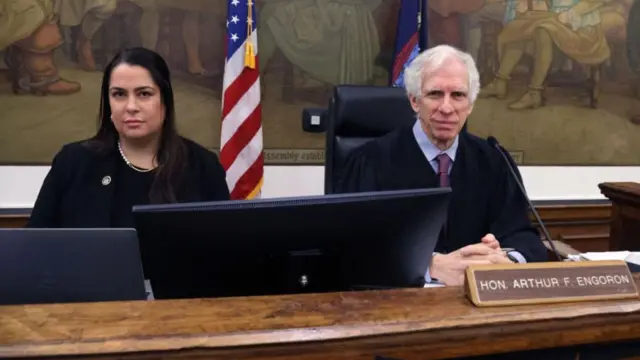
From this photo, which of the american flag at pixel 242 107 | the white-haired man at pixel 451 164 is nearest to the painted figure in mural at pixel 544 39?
the american flag at pixel 242 107

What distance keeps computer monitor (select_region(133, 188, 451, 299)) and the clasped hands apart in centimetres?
42

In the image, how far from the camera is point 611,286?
1.16 meters

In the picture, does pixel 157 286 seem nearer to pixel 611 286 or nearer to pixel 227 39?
pixel 611 286

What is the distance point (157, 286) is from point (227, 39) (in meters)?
2.70

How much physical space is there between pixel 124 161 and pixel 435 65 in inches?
44.9

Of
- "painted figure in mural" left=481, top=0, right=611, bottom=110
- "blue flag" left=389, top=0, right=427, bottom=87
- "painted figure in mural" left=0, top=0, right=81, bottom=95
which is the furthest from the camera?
"painted figure in mural" left=481, top=0, right=611, bottom=110

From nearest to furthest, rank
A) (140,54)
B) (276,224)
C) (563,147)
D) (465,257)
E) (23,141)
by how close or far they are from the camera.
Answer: (276,224)
(465,257)
(140,54)
(23,141)
(563,147)

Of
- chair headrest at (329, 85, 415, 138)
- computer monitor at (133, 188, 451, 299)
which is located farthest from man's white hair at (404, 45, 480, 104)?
computer monitor at (133, 188, 451, 299)

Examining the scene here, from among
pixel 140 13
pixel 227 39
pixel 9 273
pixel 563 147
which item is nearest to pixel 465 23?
pixel 563 147

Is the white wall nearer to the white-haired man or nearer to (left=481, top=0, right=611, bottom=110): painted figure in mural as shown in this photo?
(left=481, top=0, right=611, bottom=110): painted figure in mural

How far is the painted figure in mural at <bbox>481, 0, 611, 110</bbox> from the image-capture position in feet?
13.6

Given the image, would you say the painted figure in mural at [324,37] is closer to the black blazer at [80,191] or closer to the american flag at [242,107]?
the american flag at [242,107]

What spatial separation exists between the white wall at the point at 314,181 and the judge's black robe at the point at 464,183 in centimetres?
154

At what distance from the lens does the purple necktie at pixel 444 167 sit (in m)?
2.32
